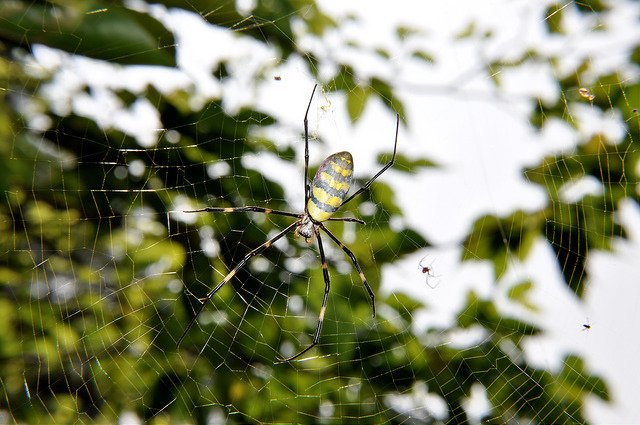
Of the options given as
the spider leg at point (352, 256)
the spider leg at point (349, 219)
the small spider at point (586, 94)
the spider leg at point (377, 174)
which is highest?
the small spider at point (586, 94)

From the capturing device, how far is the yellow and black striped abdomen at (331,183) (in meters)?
2.35

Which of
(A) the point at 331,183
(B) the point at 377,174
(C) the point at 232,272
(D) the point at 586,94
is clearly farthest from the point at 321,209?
(D) the point at 586,94

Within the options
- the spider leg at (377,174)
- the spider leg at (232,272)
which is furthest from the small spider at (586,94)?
the spider leg at (232,272)

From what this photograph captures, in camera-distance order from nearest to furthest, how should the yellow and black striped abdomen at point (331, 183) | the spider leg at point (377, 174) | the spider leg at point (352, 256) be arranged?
the yellow and black striped abdomen at point (331, 183) → the spider leg at point (377, 174) → the spider leg at point (352, 256)

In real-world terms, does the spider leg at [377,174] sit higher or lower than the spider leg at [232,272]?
higher

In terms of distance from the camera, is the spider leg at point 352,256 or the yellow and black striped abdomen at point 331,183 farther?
the spider leg at point 352,256

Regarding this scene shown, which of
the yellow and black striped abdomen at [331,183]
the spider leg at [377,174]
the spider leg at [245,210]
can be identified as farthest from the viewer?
the spider leg at [377,174]

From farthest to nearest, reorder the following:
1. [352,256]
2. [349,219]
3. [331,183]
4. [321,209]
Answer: [352,256], [349,219], [321,209], [331,183]

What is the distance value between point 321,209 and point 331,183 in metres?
0.22

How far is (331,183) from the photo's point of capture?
240cm

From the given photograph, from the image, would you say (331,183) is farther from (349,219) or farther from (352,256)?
(352,256)

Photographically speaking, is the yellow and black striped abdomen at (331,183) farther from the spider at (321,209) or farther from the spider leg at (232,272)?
the spider leg at (232,272)

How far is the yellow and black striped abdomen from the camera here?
2346 mm

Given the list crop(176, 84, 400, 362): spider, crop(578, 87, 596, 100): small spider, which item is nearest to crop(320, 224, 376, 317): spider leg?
crop(176, 84, 400, 362): spider
